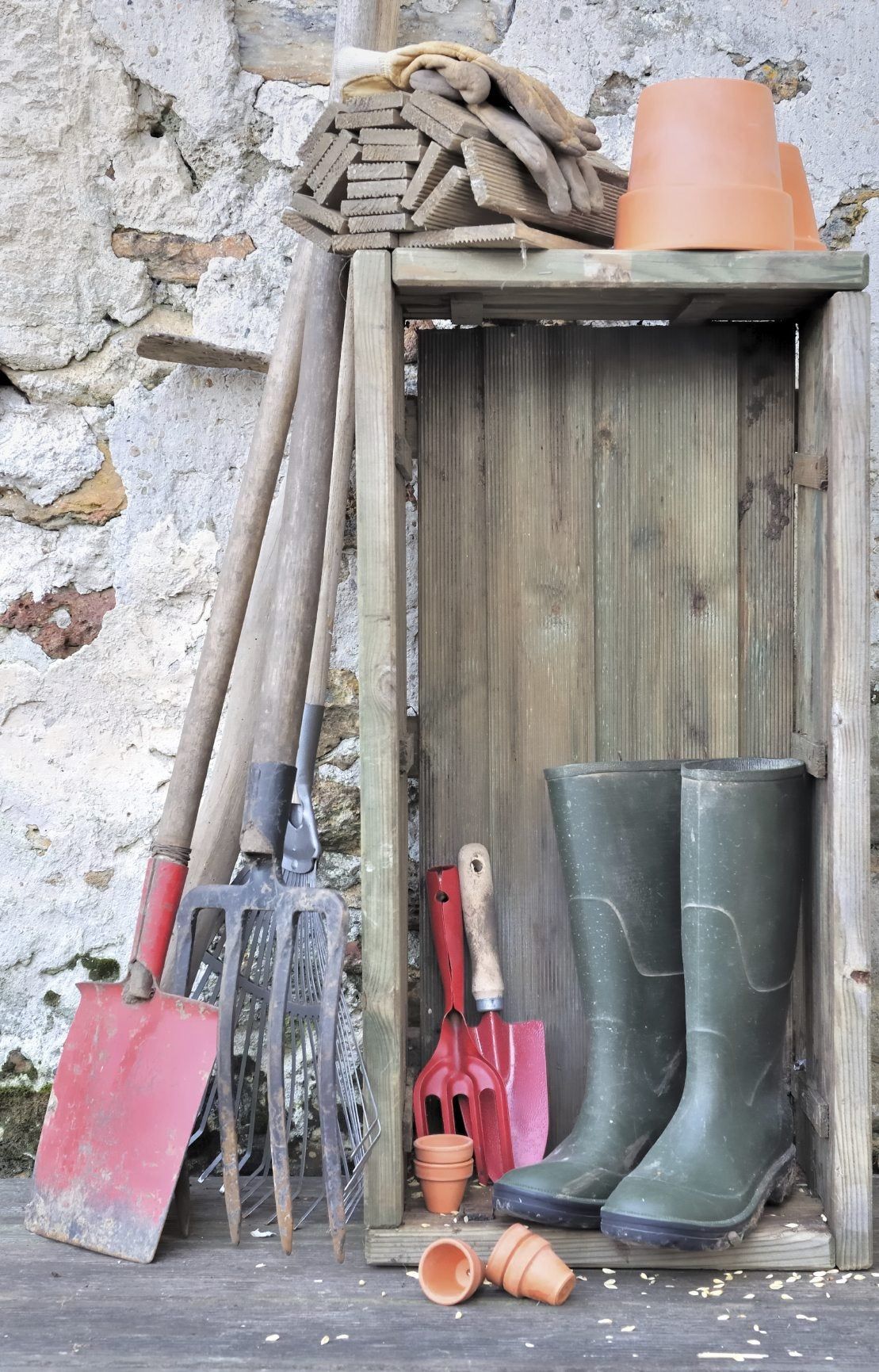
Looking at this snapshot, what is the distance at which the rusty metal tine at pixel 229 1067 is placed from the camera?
1.38 m

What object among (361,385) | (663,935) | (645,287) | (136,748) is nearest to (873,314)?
(645,287)

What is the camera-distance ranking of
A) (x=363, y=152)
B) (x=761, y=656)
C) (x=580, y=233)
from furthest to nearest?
(x=761, y=656) < (x=580, y=233) < (x=363, y=152)

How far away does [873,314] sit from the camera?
5.72 feet

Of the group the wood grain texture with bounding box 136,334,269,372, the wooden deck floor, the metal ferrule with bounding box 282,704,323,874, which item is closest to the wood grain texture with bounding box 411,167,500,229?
the wood grain texture with bounding box 136,334,269,372

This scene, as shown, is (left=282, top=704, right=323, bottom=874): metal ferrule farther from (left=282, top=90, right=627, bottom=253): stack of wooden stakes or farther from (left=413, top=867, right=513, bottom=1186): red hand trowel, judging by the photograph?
(left=282, top=90, right=627, bottom=253): stack of wooden stakes

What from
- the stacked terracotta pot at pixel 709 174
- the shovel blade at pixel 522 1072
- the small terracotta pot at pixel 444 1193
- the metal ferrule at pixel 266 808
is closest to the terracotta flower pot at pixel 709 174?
the stacked terracotta pot at pixel 709 174

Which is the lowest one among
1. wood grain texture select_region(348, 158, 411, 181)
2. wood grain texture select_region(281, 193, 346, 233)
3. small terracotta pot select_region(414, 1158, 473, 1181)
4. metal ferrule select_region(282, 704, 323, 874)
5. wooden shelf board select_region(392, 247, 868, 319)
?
small terracotta pot select_region(414, 1158, 473, 1181)

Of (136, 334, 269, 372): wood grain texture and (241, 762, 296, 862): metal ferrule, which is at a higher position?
(136, 334, 269, 372): wood grain texture

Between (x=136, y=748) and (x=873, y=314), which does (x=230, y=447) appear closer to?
(x=136, y=748)

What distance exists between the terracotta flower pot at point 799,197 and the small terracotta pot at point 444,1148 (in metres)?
1.17

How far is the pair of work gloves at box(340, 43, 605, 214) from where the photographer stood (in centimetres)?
131

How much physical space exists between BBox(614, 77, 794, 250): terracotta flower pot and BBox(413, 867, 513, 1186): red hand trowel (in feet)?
2.75

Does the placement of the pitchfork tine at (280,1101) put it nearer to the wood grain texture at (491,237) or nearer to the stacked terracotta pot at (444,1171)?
the stacked terracotta pot at (444,1171)

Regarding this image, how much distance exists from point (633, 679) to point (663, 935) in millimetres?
353
